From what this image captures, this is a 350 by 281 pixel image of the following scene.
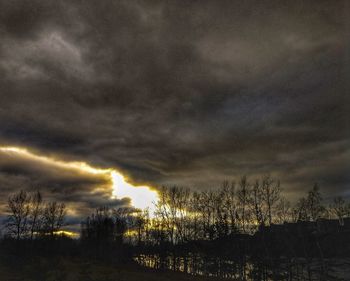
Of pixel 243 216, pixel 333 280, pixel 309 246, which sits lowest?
pixel 333 280

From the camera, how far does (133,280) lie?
41.1m

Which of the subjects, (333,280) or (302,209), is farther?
(302,209)

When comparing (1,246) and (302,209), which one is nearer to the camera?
(302,209)

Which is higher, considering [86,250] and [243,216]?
[243,216]

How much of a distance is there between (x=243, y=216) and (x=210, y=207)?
1280 centimetres

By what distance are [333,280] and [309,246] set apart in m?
12.9

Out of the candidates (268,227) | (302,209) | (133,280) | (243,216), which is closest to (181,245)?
(243,216)

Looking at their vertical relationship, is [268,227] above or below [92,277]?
above

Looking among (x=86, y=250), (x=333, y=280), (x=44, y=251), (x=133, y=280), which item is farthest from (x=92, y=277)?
(x=86, y=250)

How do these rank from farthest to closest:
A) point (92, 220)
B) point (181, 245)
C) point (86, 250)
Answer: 1. point (92, 220)
2. point (86, 250)
3. point (181, 245)

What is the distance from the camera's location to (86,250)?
101500 millimetres

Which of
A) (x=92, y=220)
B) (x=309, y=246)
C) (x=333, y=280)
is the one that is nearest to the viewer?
(x=333, y=280)

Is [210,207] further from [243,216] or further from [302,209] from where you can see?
[302,209]

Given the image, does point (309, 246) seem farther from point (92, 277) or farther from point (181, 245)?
point (92, 277)
